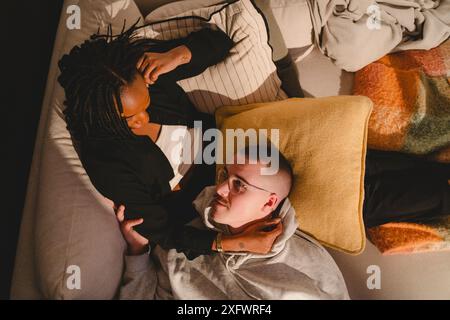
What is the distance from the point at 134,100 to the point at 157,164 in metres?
0.25

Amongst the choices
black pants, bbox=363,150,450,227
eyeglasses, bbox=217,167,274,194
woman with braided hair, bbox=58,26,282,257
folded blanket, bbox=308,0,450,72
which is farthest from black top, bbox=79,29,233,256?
black pants, bbox=363,150,450,227

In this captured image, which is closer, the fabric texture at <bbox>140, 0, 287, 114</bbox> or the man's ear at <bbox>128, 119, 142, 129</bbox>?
the man's ear at <bbox>128, 119, 142, 129</bbox>

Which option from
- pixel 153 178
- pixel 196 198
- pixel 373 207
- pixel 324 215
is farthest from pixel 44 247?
pixel 373 207

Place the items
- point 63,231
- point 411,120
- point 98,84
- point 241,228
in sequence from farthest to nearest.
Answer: point 411,120 < point 241,228 < point 63,231 < point 98,84

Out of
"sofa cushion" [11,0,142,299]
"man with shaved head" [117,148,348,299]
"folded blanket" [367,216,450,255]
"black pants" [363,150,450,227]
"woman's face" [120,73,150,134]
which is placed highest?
"woman's face" [120,73,150,134]

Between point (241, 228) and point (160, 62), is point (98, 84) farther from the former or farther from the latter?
point (241, 228)

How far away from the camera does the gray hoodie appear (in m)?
0.99

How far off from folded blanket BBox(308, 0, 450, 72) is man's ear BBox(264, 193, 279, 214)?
1.93 ft

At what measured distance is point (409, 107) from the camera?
1190 millimetres

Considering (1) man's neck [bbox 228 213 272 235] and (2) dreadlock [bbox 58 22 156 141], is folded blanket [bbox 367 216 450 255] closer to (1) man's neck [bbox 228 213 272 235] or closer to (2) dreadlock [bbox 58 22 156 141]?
(1) man's neck [bbox 228 213 272 235]

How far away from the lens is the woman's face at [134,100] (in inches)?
32.3

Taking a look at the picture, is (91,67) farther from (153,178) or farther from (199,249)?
(199,249)

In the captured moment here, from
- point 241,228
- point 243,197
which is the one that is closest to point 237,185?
point 243,197

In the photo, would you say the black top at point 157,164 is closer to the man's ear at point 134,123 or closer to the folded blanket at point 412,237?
the man's ear at point 134,123
